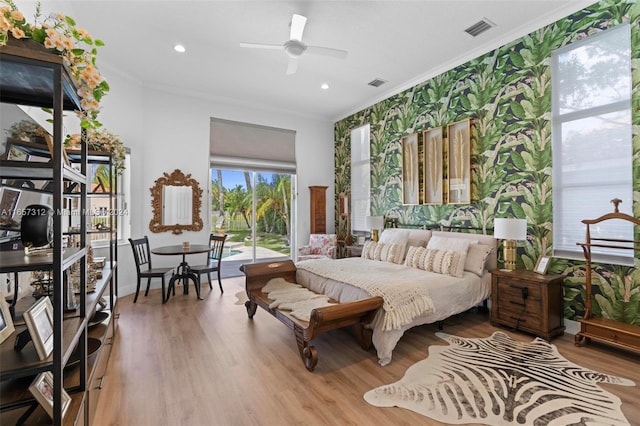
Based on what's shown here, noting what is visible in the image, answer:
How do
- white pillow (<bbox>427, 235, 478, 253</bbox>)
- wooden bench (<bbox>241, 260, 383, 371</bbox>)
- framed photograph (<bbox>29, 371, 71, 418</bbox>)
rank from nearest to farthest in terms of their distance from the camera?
framed photograph (<bbox>29, 371, 71, 418</bbox>), wooden bench (<bbox>241, 260, 383, 371</bbox>), white pillow (<bbox>427, 235, 478, 253</bbox>)

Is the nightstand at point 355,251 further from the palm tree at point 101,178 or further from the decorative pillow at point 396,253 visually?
the palm tree at point 101,178

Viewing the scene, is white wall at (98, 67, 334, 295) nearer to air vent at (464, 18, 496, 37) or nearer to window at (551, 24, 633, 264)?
air vent at (464, 18, 496, 37)

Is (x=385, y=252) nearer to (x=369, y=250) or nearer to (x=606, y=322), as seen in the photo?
(x=369, y=250)

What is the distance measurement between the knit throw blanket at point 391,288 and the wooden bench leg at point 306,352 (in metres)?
0.66

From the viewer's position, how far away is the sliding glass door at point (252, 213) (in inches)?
230

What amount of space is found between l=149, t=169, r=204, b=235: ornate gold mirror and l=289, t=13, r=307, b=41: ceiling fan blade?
3.25 metres

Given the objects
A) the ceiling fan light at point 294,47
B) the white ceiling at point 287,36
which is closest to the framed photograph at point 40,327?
the white ceiling at point 287,36

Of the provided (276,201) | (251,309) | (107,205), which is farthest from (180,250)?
(276,201)

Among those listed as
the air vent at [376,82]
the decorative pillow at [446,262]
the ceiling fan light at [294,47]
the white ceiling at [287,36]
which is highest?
the air vent at [376,82]

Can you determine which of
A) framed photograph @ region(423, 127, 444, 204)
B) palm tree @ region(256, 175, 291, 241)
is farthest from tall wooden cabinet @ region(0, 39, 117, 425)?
palm tree @ region(256, 175, 291, 241)

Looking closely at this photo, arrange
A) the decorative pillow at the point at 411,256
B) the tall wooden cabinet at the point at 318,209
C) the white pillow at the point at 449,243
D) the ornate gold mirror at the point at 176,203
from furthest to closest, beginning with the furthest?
the tall wooden cabinet at the point at 318,209
the ornate gold mirror at the point at 176,203
the decorative pillow at the point at 411,256
the white pillow at the point at 449,243

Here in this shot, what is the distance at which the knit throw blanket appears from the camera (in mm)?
2654

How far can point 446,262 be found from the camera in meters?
3.49

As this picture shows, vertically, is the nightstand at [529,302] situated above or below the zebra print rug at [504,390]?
above
